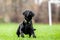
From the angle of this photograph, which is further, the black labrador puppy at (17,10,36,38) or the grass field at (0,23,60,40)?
the grass field at (0,23,60,40)

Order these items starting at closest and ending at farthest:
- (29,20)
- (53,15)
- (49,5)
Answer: (29,20) < (49,5) < (53,15)

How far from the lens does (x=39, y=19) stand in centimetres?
2208

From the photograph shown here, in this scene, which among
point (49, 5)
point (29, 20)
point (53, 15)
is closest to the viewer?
point (29, 20)

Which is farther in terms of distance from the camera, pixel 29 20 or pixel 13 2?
pixel 13 2

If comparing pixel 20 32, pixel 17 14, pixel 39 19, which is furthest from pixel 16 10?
pixel 20 32

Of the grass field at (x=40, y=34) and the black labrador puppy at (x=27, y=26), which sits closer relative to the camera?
the black labrador puppy at (x=27, y=26)

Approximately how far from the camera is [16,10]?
2244 cm

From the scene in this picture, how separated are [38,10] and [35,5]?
0.51m

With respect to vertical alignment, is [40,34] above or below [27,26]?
below

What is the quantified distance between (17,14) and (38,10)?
57.6 inches

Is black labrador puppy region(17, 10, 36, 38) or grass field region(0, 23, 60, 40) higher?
black labrador puppy region(17, 10, 36, 38)

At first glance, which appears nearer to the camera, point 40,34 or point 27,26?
point 27,26

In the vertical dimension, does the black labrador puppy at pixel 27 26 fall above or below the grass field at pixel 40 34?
above

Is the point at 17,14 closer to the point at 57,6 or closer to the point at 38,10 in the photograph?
the point at 38,10
